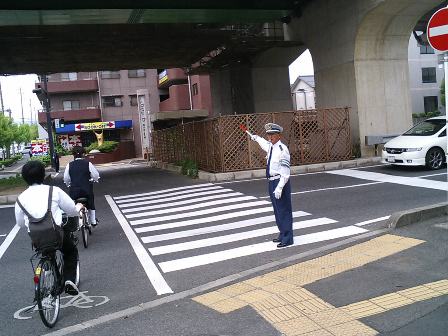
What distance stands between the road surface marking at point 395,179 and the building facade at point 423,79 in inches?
1467

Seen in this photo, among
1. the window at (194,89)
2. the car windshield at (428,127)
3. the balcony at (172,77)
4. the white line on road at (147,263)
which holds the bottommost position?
the white line on road at (147,263)

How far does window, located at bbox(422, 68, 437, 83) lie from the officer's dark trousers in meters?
48.6

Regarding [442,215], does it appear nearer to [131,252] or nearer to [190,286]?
[190,286]

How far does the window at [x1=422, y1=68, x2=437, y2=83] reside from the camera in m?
50.5

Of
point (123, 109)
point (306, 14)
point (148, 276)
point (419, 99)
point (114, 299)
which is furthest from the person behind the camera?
point (123, 109)

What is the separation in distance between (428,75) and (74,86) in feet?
126

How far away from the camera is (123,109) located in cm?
5434

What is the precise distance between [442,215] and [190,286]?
14.6 ft

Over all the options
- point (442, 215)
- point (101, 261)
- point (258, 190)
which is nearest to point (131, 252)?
point (101, 261)

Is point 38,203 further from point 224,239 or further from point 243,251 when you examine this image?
point 224,239

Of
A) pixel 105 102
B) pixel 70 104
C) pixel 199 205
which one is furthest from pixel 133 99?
pixel 199 205

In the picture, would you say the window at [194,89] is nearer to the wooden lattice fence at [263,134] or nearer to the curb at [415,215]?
the wooden lattice fence at [263,134]

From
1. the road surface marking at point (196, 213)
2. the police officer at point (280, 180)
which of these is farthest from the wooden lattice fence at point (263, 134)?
the police officer at point (280, 180)

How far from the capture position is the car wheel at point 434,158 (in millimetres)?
15117
